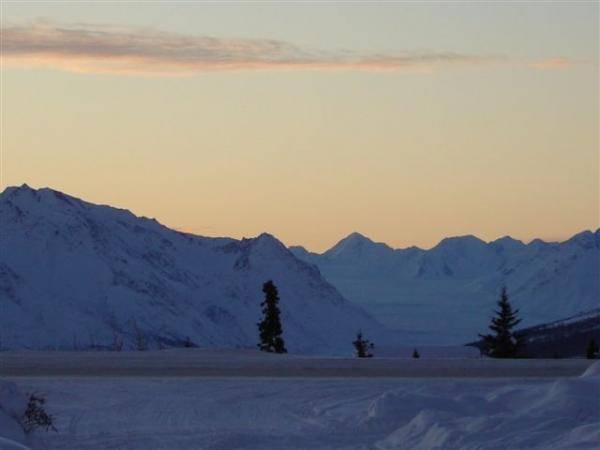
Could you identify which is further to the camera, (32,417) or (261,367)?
(261,367)

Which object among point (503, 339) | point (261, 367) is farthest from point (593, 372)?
point (503, 339)

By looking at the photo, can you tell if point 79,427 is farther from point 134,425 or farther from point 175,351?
point 175,351

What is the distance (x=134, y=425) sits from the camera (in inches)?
1105

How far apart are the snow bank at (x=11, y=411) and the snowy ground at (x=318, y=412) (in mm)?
321

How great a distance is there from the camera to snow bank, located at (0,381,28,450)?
24250mm

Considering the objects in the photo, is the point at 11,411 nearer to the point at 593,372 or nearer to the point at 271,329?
the point at 593,372

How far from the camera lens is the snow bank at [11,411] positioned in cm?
2425

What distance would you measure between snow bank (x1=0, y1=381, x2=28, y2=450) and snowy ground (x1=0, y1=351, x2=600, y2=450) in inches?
12.6

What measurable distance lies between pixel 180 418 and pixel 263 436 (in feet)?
9.26

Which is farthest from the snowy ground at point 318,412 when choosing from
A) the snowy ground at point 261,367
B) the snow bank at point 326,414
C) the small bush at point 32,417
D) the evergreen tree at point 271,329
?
the evergreen tree at point 271,329

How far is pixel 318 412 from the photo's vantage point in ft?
99.1

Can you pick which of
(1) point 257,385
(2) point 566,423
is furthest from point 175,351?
(2) point 566,423

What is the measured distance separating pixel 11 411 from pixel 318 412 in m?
6.94

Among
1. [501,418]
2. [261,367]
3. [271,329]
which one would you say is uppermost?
[271,329]
